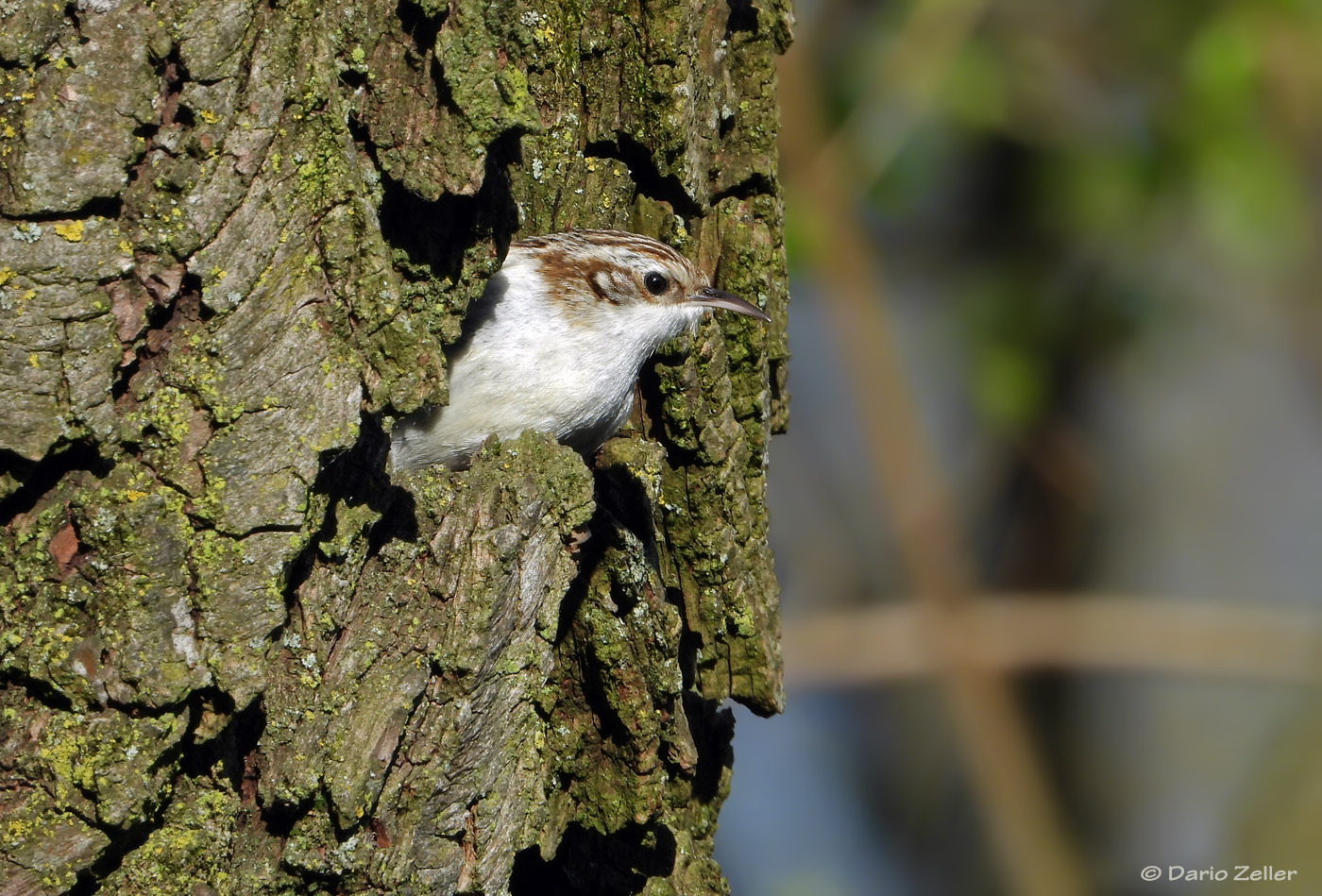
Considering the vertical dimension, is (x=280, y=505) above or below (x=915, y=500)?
above

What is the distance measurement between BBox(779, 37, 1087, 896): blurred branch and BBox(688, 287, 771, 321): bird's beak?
1696 millimetres

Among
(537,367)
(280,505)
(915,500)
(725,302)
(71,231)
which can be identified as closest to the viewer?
(71,231)

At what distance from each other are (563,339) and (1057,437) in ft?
17.1

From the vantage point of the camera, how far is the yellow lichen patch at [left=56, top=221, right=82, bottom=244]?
7.89 feet

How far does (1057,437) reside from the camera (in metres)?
8.08

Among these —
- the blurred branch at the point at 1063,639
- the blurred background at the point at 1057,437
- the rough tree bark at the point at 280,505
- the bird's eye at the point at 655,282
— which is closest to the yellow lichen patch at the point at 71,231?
the rough tree bark at the point at 280,505

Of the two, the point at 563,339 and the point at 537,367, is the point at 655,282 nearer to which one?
the point at 563,339

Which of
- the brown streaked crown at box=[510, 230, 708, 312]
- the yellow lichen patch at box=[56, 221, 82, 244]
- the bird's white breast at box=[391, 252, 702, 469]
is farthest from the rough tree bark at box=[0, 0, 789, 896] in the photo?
the brown streaked crown at box=[510, 230, 708, 312]

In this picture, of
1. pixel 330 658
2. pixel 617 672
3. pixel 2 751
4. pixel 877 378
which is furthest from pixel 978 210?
pixel 2 751

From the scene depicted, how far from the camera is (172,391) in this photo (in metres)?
2.51

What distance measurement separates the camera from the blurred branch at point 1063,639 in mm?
6160

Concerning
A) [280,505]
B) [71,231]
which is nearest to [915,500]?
[280,505]

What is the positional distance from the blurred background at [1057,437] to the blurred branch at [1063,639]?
0.05 ft

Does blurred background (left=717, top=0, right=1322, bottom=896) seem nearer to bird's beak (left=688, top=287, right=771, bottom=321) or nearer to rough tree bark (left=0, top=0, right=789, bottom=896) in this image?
bird's beak (left=688, top=287, right=771, bottom=321)
